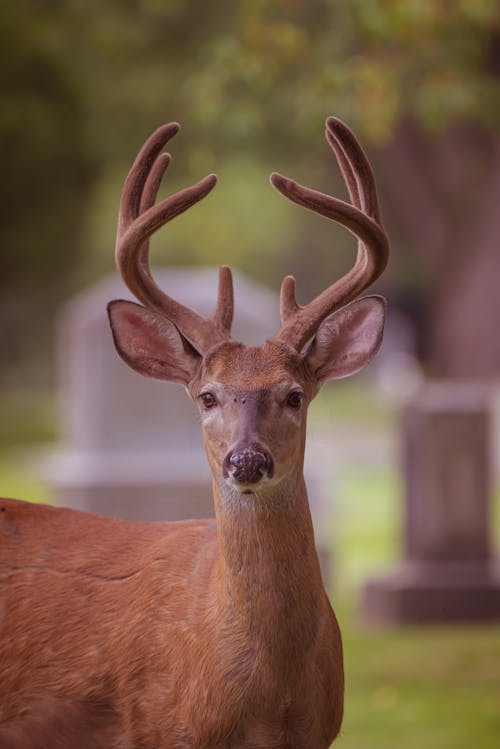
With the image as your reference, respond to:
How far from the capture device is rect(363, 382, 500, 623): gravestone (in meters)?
9.36

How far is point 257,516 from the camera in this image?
4148 mm

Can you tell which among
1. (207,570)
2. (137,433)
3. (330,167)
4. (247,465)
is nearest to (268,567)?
(207,570)

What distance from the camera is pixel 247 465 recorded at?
151 inches

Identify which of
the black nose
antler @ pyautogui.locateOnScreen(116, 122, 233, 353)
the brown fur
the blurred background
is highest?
the blurred background

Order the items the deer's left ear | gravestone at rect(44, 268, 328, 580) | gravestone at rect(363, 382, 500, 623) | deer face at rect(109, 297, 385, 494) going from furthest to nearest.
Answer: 1. gravestone at rect(44, 268, 328, 580)
2. gravestone at rect(363, 382, 500, 623)
3. the deer's left ear
4. deer face at rect(109, 297, 385, 494)

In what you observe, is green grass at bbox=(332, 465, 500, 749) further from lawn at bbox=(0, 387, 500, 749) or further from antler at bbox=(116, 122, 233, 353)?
antler at bbox=(116, 122, 233, 353)

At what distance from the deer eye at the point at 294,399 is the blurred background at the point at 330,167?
10.2ft

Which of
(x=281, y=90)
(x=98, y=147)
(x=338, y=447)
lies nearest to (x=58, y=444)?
(x=338, y=447)

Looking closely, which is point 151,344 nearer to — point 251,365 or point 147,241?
point 147,241

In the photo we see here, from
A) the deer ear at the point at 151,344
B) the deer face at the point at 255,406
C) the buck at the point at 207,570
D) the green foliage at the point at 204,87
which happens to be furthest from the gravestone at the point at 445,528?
the deer face at the point at 255,406

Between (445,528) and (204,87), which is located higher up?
(204,87)

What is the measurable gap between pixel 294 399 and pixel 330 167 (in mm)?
17327

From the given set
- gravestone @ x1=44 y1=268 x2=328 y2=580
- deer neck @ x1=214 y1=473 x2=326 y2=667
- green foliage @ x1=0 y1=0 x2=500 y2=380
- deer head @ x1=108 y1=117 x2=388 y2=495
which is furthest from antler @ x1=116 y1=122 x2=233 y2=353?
gravestone @ x1=44 y1=268 x2=328 y2=580

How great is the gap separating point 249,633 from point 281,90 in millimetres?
9868
